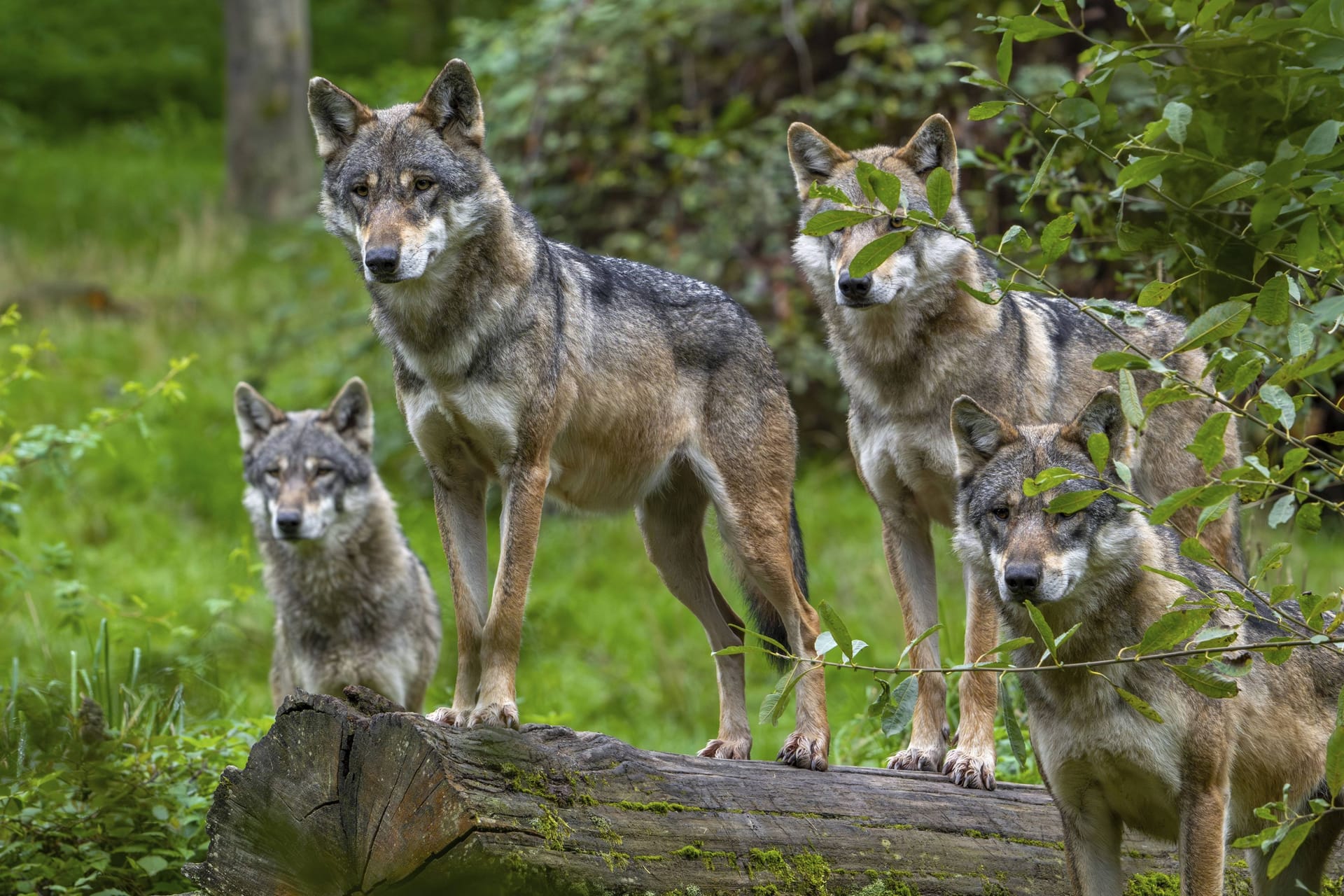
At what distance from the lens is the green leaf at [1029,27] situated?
3.79m

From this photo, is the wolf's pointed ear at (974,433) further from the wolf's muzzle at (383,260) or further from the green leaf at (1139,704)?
the wolf's muzzle at (383,260)

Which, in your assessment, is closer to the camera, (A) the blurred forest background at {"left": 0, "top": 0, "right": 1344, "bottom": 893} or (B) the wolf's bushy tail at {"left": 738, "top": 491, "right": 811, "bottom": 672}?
(A) the blurred forest background at {"left": 0, "top": 0, "right": 1344, "bottom": 893}

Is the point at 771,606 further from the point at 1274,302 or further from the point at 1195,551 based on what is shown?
the point at 1274,302

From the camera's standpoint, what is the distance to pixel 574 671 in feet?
33.7

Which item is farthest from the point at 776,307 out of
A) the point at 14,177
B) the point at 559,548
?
the point at 14,177

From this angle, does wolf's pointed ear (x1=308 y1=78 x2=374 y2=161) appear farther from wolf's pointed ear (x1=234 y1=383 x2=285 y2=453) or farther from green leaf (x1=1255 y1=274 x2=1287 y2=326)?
wolf's pointed ear (x1=234 y1=383 x2=285 y2=453)

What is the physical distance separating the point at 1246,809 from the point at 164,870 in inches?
156

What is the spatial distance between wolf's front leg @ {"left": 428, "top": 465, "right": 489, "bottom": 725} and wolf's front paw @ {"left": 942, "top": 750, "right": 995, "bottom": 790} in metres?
1.89

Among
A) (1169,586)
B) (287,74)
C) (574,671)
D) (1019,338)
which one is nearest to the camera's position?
(1169,586)

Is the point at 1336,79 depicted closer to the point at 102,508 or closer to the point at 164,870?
the point at 164,870

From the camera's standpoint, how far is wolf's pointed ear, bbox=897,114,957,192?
19.5ft

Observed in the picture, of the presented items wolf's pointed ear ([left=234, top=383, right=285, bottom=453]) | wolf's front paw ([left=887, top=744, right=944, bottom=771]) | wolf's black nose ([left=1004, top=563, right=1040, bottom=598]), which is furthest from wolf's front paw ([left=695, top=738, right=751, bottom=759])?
wolf's pointed ear ([left=234, top=383, right=285, bottom=453])

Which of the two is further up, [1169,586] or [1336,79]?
[1336,79]

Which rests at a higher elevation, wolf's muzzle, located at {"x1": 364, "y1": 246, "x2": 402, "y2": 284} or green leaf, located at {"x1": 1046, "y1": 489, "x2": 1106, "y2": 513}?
wolf's muzzle, located at {"x1": 364, "y1": 246, "x2": 402, "y2": 284}
